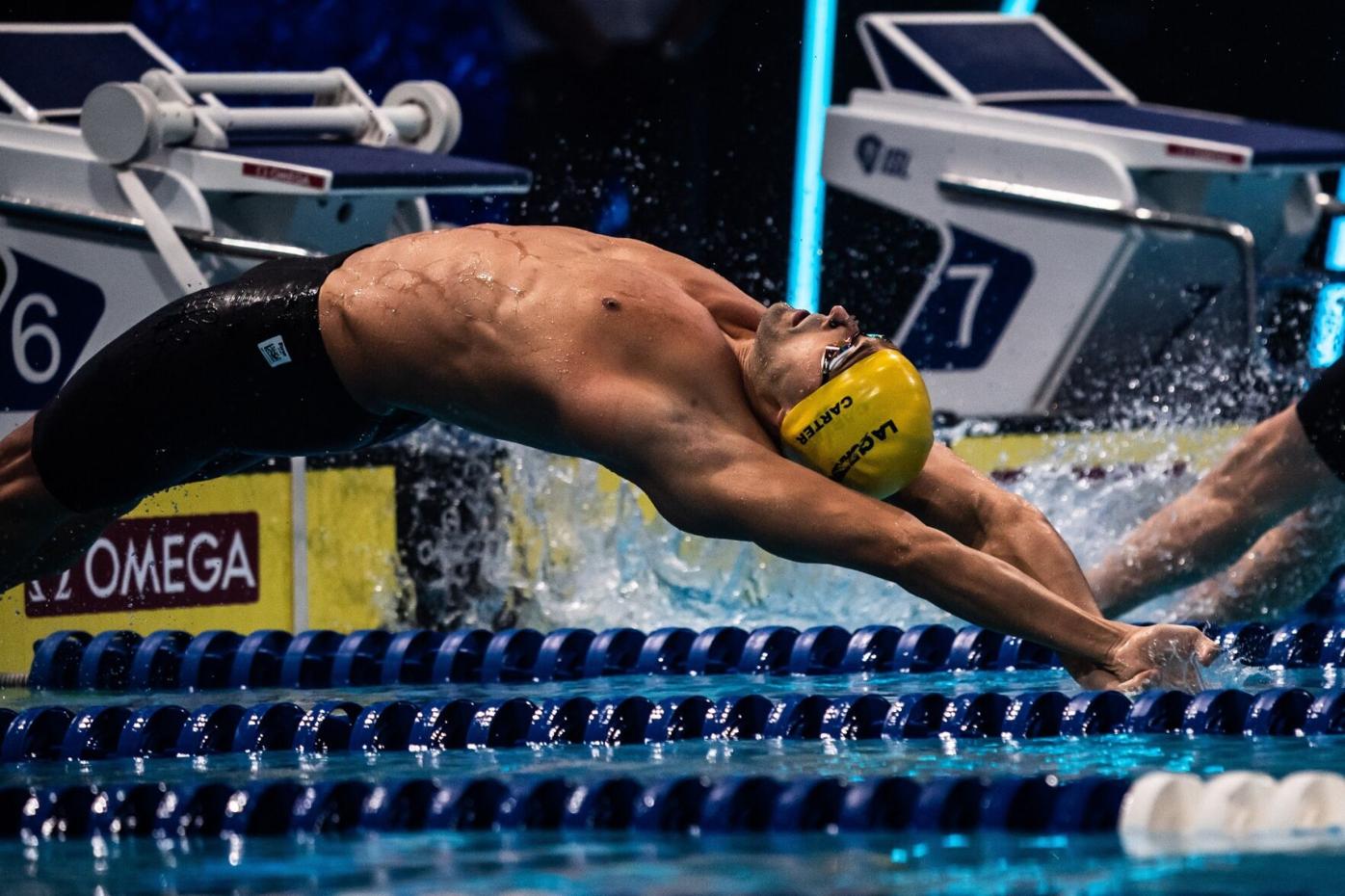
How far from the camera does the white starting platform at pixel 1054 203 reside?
7.09m

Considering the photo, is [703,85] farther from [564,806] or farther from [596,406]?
[564,806]

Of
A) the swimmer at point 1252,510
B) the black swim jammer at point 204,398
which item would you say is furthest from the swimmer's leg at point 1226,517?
the black swim jammer at point 204,398

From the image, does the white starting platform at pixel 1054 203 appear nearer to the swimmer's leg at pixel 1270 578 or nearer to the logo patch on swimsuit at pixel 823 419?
the swimmer's leg at pixel 1270 578

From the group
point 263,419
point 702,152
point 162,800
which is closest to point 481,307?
point 263,419

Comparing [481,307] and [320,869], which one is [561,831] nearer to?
[320,869]

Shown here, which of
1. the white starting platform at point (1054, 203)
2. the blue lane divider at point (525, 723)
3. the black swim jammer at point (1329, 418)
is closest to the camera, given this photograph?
the blue lane divider at point (525, 723)

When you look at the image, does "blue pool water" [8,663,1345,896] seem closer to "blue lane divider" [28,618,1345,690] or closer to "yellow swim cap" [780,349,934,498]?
"yellow swim cap" [780,349,934,498]

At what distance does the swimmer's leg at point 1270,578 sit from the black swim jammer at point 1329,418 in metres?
0.22

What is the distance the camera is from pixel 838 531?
11.6 ft

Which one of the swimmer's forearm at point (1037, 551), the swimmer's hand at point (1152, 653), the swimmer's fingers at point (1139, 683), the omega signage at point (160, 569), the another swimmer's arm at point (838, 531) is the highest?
the another swimmer's arm at point (838, 531)

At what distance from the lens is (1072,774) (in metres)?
3.29

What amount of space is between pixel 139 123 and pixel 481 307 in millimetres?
2239

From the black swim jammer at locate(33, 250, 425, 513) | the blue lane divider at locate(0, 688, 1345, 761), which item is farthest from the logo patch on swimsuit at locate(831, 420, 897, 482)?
the black swim jammer at locate(33, 250, 425, 513)

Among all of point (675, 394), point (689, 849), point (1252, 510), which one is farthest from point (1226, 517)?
point (689, 849)
